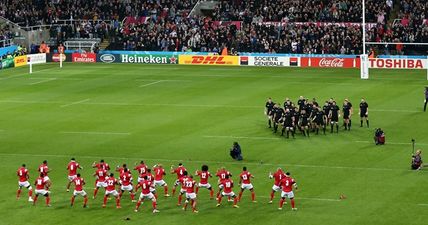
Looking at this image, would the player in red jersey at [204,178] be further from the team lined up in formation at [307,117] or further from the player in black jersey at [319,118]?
the player in black jersey at [319,118]

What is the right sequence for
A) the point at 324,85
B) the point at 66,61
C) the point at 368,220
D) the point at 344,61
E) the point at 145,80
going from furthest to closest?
the point at 66,61 → the point at 344,61 → the point at 145,80 → the point at 324,85 → the point at 368,220

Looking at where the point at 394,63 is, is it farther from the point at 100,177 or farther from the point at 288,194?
the point at 100,177

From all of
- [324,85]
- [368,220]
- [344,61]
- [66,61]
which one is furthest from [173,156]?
[66,61]

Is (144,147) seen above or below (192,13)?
below

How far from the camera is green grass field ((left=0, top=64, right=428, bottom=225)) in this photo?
137 feet

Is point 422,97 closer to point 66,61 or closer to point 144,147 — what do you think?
point 144,147

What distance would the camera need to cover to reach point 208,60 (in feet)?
305

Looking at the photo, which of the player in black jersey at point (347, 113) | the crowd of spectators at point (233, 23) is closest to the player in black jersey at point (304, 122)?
the player in black jersey at point (347, 113)

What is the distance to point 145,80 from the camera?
82.6 meters

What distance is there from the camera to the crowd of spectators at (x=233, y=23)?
90.3 meters

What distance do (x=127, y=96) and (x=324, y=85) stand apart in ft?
47.7

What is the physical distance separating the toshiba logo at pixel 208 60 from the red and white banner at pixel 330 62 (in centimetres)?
738

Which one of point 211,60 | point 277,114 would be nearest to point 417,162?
point 277,114

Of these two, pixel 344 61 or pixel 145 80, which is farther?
pixel 344 61
